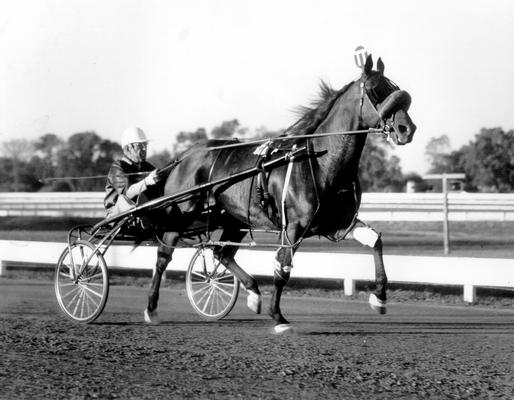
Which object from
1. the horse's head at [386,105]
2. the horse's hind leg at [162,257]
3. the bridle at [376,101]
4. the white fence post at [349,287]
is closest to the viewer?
the horse's head at [386,105]

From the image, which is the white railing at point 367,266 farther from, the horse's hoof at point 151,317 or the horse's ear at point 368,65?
the horse's ear at point 368,65

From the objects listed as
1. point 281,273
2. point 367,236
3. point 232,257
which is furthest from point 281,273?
point 232,257

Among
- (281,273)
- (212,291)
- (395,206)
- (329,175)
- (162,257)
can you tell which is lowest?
(212,291)

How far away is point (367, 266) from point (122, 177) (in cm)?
496

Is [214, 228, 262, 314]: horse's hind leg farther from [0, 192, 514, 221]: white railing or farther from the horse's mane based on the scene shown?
[0, 192, 514, 221]: white railing

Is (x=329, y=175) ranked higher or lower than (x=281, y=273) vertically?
higher

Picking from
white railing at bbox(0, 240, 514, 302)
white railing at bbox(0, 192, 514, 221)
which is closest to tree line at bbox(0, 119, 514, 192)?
white railing at bbox(0, 192, 514, 221)

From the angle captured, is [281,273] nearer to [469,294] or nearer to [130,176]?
[130,176]

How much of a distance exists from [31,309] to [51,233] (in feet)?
56.6

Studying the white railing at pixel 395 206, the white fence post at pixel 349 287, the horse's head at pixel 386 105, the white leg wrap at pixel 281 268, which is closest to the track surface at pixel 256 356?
the white leg wrap at pixel 281 268

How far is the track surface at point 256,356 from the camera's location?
5.93 m

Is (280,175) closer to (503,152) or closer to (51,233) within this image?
(51,233)

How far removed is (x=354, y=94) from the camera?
8734 millimetres

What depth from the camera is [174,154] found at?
40.7m
